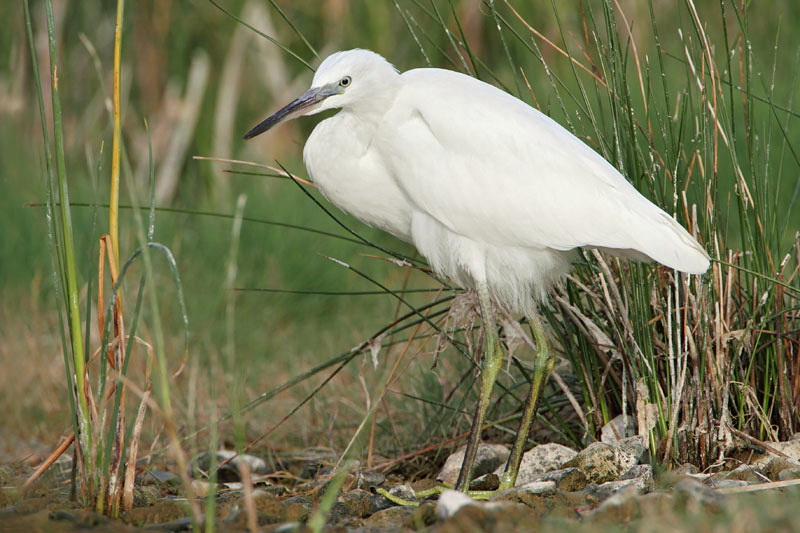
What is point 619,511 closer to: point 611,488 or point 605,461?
point 611,488

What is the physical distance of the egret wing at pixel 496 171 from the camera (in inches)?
119

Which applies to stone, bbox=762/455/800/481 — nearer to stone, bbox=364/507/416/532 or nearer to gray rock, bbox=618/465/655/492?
gray rock, bbox=618/465/655/492

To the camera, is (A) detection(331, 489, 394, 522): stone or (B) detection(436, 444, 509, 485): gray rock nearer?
(A) detection(331, 489, 394, 522): stone

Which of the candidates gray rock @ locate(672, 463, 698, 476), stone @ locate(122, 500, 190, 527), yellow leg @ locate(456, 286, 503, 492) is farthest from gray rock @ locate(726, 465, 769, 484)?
stone @ locate(122, 500, 190, 527)

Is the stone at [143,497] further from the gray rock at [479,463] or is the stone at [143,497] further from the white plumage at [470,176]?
the white plumage at [470,176]

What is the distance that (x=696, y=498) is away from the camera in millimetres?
2211

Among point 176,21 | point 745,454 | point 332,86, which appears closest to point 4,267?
point 176,21

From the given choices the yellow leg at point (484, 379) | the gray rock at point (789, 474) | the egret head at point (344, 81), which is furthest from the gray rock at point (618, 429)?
the egret head at point (344, 81)

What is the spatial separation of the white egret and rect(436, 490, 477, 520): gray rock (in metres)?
0.68

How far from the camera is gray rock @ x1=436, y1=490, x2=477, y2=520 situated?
225cm

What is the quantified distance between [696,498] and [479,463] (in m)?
1.27

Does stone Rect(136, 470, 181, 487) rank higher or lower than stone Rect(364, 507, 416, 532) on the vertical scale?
lower

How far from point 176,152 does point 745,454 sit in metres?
6.01

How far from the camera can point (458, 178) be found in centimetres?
308
